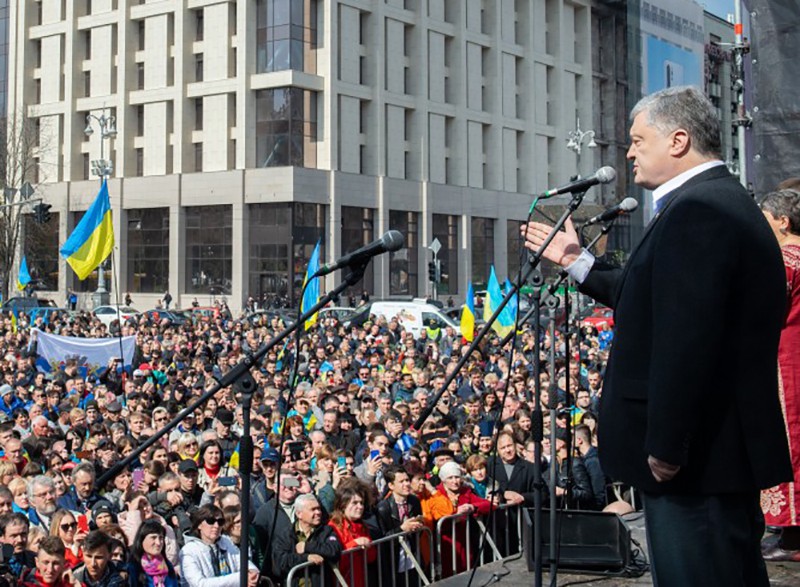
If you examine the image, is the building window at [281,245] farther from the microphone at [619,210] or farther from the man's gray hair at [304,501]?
the microphone at [619,210]

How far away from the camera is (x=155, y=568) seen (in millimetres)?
7078

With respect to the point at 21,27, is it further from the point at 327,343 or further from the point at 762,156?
the point at 762,156

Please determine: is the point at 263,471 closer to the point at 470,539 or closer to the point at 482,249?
the point at 470,539

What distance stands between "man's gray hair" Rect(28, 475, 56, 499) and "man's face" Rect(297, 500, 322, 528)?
221cm

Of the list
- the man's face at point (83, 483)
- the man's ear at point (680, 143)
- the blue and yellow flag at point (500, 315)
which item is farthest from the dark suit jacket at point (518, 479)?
the blue and yellow flag at point (500, 315)

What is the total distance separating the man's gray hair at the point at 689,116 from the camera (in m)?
3.38

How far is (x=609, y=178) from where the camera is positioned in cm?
573

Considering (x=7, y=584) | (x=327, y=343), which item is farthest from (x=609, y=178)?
(x=327, y=343)

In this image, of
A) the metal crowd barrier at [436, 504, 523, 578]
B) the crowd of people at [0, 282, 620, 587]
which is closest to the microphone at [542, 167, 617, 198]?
the crowd of people at [0, 282, 620, 587]

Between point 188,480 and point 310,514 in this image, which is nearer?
point 310,514

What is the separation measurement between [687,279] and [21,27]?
2570 inches

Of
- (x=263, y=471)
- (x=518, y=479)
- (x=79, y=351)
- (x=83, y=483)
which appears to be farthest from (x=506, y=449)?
(x=79, y=351)

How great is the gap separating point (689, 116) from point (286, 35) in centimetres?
5192

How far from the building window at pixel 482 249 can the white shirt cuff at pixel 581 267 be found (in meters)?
58.6
